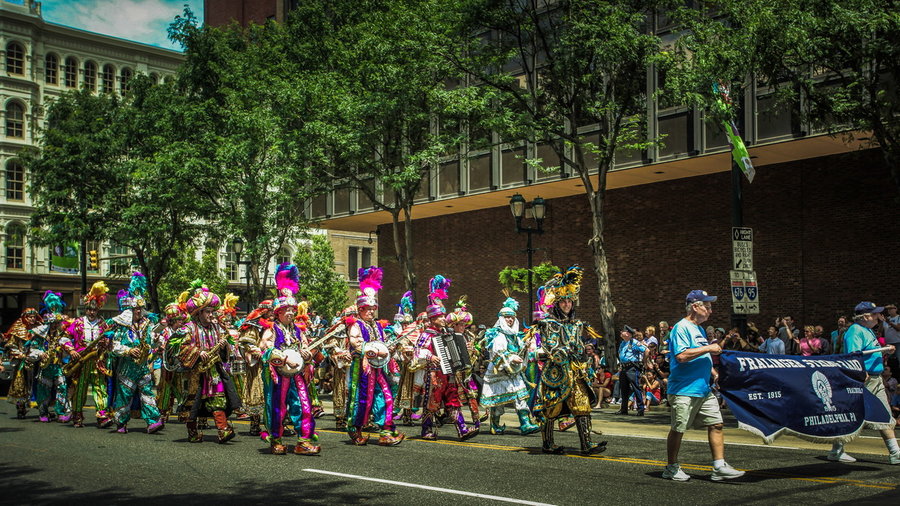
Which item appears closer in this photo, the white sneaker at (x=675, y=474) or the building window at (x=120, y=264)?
the white sneaker at (x=675, y=474)

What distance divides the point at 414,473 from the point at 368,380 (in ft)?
8.63

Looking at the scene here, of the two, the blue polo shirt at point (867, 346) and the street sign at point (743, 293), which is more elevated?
the street sign at point (743, 293)

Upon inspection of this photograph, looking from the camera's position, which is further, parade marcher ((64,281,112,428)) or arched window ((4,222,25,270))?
arched window ((4,222,25,270))

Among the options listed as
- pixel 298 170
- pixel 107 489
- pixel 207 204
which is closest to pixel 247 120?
pixel 298 170

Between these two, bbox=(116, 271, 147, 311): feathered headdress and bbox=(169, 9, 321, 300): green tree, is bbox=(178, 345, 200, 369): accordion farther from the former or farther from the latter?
bbox=(169, 9, 321, 300): green tree

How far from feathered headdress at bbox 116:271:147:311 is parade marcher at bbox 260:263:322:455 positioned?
3866 mm

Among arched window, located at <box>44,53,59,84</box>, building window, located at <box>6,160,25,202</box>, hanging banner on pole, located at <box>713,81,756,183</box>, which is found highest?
arched window, located at <box>44,53,59,84</box>

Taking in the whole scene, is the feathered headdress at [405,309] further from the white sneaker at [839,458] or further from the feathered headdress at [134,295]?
the white sneaker at [839,458]

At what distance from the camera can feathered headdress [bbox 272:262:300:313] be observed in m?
11.7

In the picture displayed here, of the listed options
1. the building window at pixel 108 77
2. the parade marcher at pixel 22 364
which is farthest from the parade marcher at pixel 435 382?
the building window at pixel 108 77

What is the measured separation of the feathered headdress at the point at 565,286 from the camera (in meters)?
11.4

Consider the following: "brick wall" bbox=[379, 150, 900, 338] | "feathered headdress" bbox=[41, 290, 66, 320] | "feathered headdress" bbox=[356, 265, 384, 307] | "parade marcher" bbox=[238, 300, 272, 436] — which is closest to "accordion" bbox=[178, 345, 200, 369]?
"parade marcher" bbox=[238, 300, 272, 436]

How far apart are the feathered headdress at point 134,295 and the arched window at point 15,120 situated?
159 ft

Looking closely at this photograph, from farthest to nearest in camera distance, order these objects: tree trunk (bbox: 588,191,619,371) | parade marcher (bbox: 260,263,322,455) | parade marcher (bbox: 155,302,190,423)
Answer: tree trunk (bbox: 588,191,619,371) < parade marcher (bbox: 155,302,190,423) < parade marcher (bbox: 260,263,322,455)
